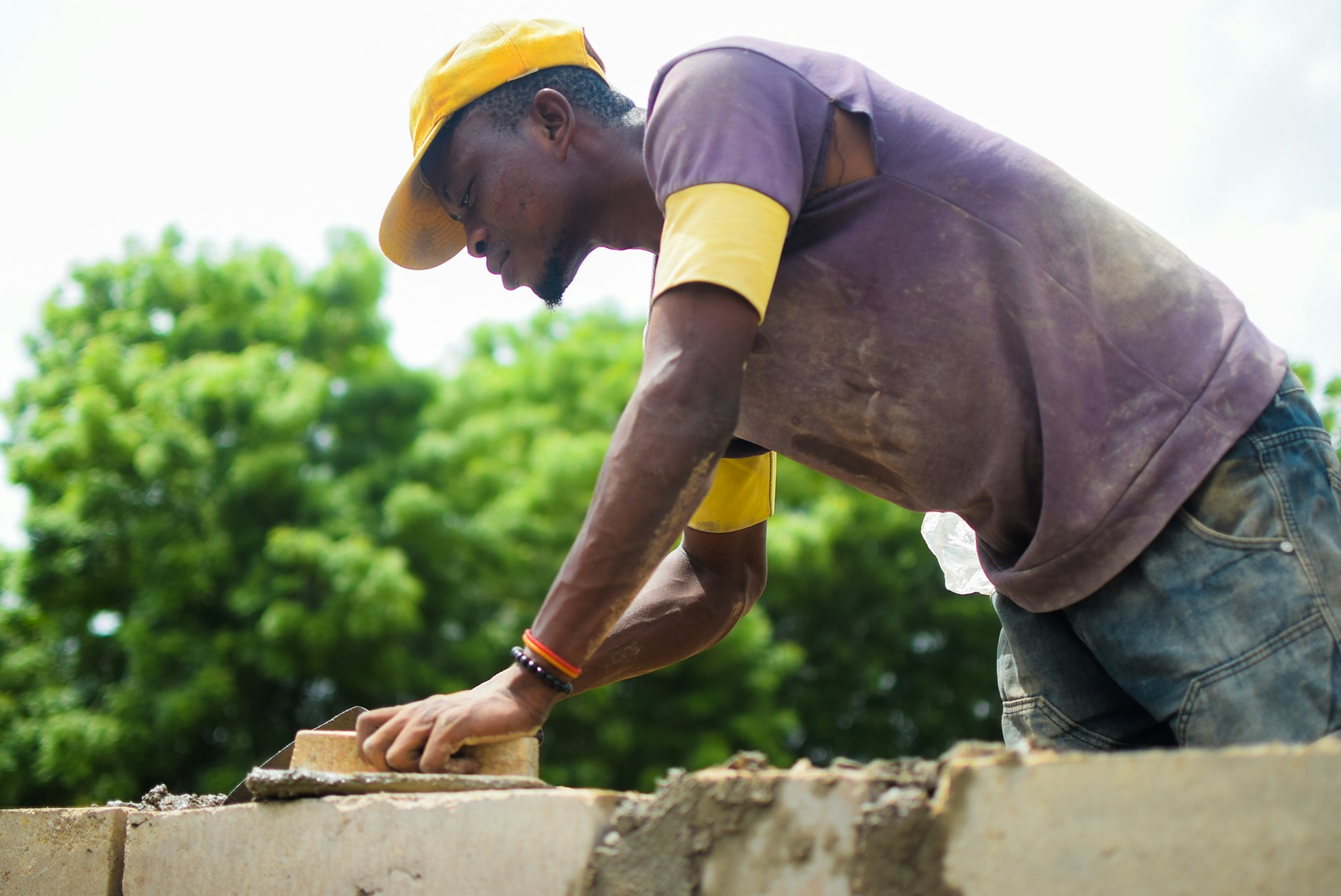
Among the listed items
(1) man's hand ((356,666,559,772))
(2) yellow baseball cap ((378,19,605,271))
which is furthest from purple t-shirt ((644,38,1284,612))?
(1) man's hand ((356,666,559,772))

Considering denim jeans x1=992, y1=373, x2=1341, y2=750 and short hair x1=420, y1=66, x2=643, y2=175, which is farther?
short hair x1=420, y1=66, x2=643, y2=175

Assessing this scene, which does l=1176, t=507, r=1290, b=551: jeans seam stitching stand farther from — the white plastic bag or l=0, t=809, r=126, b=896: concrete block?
l=0, t=809, r=126, b=896: concrete block

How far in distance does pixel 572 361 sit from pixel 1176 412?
1991 cm

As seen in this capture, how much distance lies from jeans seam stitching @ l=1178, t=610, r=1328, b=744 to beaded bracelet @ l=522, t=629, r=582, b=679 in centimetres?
99

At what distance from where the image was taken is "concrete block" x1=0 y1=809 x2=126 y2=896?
2.31 m

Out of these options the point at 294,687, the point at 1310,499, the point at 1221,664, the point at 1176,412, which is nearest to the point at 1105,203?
the point at 1176,412

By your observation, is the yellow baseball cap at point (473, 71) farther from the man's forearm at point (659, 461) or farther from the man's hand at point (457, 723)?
the man's hand at point (457, 723)

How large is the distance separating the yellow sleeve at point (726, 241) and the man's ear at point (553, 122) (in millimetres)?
686

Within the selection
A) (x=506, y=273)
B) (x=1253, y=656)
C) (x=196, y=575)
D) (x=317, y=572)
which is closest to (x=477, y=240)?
(x=506, y=273)

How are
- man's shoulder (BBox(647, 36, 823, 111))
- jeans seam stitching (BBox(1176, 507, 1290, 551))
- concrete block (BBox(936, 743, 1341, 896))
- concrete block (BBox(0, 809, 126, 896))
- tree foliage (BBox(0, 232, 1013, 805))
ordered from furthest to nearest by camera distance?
tree foliage (BBox(0, 232, 1013, 805)) < concrete block (BBox(0, 809, 126, 896)) < man's shoulder (BBox(647, 36, 823, 111)) < jeans seam stitching (BBox(1176, 507, 1290, 551)) < concrete block (BBox(936, 743, 1341, 896))

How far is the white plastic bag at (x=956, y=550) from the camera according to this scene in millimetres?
2684

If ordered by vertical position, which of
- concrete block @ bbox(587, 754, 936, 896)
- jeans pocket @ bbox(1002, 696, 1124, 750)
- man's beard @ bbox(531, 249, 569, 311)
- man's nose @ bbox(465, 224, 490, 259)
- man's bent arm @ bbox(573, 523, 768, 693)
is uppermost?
man's nose @ bbox(465, 224, 490, 259)

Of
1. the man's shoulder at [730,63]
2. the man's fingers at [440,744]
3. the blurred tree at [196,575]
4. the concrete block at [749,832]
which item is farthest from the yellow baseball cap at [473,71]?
the blurred tree at [196,575]

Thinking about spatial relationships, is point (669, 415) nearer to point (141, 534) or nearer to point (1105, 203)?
point (1105, 203)
